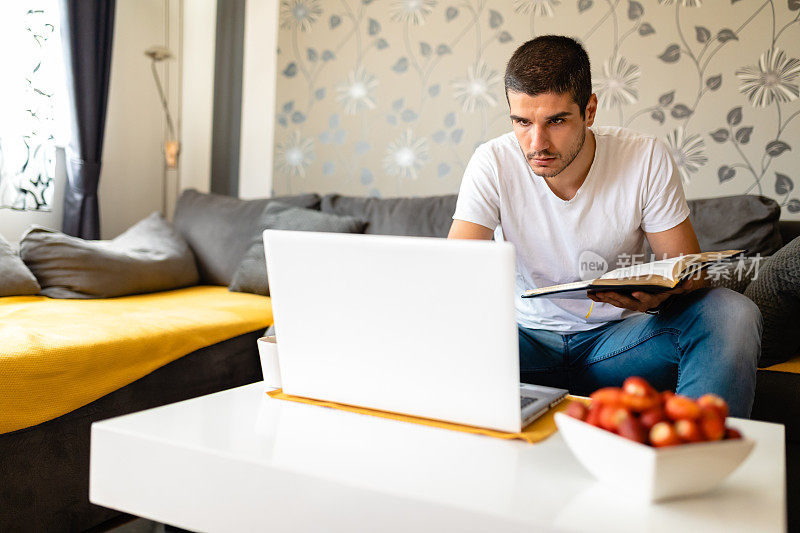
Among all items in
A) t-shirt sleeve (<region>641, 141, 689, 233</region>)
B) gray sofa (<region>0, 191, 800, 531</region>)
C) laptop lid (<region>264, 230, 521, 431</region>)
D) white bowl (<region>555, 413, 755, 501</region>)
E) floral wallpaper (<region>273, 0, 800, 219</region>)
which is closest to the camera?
white bowl (<region>555, 413, 755, 501</region>)

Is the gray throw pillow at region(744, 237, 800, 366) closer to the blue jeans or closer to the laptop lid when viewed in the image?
the blue jeans

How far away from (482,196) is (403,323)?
0.85m

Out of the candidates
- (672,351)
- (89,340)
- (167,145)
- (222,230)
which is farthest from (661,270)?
(167,145)

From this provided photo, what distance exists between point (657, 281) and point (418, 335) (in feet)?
1.41

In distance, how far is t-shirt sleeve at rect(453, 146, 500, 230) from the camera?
1696 mm

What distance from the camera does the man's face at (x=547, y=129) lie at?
62.3 inches

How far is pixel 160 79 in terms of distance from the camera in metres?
3.60

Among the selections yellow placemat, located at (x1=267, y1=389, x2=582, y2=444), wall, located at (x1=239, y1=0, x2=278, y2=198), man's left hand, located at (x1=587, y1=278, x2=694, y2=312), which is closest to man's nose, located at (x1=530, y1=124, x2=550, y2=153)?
man's left hand, located at (x1=587, y1=278, x2=694, y2=312)

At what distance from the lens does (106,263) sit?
8.26ft

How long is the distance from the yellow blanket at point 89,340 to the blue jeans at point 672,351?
3.27 feet

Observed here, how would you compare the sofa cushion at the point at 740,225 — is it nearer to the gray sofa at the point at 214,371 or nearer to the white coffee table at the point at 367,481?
the gray sofa at the point at 214,371

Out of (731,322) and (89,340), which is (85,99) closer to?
(89,340)

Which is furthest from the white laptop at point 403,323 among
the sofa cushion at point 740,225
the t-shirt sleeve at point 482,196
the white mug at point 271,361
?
the sofa cushion at point 740,225

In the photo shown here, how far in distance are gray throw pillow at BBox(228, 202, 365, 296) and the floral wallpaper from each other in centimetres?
48
